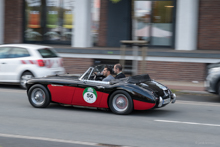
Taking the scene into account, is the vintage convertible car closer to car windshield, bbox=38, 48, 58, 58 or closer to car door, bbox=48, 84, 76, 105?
car door, bbox=48, 84, 76, 105

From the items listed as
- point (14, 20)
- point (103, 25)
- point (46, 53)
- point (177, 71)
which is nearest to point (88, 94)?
point (46, 53)

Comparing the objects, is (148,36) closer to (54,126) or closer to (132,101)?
(132,101)

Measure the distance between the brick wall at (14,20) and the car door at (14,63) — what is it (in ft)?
23.8

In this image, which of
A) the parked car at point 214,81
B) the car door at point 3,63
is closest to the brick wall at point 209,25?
the parked car at point 214,81

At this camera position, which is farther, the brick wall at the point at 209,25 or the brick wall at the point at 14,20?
the brick wall at the point at 14,20

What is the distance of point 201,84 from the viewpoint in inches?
560

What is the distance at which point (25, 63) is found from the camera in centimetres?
1234

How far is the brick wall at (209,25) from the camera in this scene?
16.0m

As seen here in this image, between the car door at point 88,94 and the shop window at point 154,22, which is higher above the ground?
the shop window at point 154,22

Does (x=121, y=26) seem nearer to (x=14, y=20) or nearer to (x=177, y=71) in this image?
(x=177, y=71)

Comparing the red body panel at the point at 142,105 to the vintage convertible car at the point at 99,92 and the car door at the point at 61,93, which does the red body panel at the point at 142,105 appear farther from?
the car door at the point at 61,93

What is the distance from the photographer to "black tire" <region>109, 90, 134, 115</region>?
7.88m

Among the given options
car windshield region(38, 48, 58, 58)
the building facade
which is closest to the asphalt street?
car windshield region(38, 48, 58, 58)

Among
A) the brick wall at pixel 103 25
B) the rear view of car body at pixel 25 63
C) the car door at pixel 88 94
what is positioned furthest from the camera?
the brick wall at pixel 103 25
